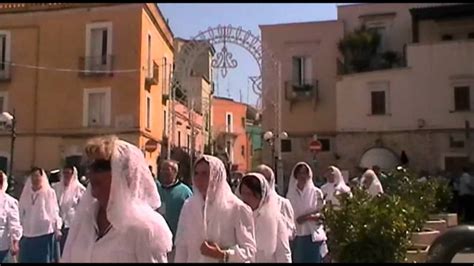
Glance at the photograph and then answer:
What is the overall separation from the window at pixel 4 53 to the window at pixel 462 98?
17.8 m

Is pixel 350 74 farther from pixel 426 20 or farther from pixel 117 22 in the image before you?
pixel 117 22

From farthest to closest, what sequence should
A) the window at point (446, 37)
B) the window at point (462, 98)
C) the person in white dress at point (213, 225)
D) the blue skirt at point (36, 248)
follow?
the window at point (446, 37)
the window at point (462, 98)
the blue skirt at point (36, 248)
the person in white dress at point (213, 225)

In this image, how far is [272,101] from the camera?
23812 millimetres

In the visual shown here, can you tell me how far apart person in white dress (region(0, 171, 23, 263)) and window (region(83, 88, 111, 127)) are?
19.1 meters

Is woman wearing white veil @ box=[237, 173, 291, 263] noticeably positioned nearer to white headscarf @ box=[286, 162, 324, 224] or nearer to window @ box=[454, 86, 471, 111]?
white headscarf @ box=[286, 162, 324, 224]

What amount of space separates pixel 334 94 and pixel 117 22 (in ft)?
33.8

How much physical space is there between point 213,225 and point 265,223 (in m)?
0.96

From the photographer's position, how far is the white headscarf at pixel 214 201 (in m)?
4.26

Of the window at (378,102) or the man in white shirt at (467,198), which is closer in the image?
the man in white shirt at (467,198)

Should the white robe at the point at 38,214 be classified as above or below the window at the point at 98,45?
below

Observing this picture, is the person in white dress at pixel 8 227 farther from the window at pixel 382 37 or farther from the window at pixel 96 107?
the window at pixel 382 37

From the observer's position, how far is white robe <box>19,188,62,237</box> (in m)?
8.62

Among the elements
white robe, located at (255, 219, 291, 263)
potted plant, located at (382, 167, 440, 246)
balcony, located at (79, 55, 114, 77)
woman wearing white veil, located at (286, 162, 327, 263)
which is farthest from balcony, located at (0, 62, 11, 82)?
white robe, located at (255, 219, 291, 263)

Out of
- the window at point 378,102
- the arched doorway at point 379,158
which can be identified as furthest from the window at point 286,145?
the window at point 378,102
